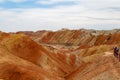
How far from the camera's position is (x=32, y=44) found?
66.6 m

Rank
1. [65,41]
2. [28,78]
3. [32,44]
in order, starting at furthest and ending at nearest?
[65,41], [32,44], [28,78]

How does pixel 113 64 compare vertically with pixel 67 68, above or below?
above

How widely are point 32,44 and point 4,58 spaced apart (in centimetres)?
1389

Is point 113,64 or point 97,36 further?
point 97,36

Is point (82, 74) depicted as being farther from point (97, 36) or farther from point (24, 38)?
point (97, 36)

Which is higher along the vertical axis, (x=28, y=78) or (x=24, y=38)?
(x=24, y=38)

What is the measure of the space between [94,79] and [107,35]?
108914 mm

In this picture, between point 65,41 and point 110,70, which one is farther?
point 65,41

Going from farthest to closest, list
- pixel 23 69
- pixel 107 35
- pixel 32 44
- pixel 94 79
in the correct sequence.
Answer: pixel 107 35
pixel 32 44
pixel 23 69
pixel 94 79

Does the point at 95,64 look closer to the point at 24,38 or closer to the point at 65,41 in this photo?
the point at 24,38

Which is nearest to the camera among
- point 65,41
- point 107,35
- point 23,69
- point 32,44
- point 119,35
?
point 23,69

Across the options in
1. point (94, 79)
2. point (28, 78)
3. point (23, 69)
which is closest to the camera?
point (94, 79)

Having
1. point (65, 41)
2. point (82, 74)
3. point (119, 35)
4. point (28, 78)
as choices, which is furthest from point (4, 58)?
point (65, 41)

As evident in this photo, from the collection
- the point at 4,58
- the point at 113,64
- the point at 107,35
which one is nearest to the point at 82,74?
the point at 113,64
